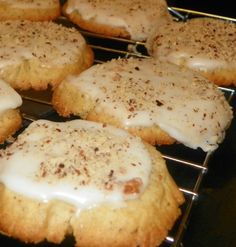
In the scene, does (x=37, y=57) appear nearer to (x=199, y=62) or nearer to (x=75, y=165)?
(x=199, y=62)

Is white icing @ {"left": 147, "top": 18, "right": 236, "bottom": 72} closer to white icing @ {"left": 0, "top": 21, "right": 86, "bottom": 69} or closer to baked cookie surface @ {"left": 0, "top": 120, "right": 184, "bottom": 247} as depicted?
white icing @ {"left": 0, "top": 21, "right": 86, "bottom": 69}

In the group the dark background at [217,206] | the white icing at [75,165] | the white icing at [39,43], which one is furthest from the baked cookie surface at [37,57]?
the dark background at [217,206]

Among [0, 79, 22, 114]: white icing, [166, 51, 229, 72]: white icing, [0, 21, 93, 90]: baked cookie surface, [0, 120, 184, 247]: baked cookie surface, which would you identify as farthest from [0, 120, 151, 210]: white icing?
[166, 51, 229, 72]: white icing

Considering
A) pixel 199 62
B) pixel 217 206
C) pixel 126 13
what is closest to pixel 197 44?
pixel 199 62

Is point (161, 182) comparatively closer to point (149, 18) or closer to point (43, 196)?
point (43, 196)

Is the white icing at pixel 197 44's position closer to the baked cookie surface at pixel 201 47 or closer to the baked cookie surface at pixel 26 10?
the baked cookie surface at pixel 201 47
